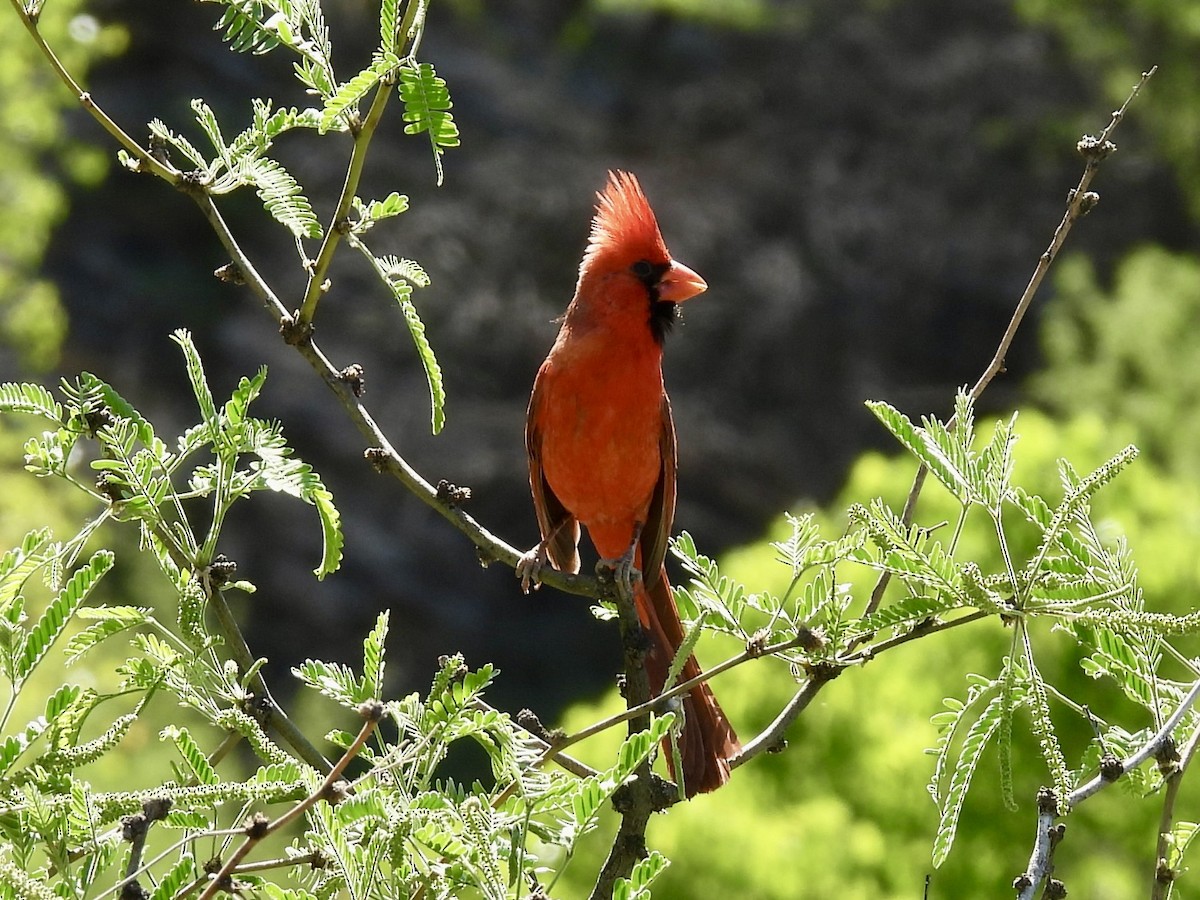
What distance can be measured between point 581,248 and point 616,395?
10.3 meters

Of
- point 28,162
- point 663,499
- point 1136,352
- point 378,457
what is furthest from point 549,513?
point 1136,352

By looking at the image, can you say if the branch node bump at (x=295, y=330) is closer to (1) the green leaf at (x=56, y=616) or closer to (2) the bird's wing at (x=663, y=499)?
(1) the green leaf at (x=56, y=616)

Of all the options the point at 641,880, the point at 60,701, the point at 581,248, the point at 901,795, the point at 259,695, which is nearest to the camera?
the point at 641,880

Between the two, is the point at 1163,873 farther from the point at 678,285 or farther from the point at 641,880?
the point at 678,285

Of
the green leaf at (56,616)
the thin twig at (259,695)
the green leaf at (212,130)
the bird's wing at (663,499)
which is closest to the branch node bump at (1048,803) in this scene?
the thin twig at (259,695)

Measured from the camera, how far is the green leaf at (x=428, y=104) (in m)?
1.15

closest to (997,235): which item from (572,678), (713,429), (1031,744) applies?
(713,429)

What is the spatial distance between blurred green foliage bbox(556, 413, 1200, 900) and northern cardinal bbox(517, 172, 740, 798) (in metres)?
1.73

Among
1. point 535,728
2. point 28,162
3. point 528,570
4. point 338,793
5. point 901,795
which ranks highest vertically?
point 28,162

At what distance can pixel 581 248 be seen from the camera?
41.5 feet

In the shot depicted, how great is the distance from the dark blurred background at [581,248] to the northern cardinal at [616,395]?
9.23 m

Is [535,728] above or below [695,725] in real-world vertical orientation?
below

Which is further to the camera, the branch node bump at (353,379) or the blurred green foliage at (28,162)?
the blurred green foliage at (28,162)

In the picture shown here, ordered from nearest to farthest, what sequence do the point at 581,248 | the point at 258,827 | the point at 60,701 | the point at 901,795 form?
1. the point at 258,827
2. the point at 60,701
3. the point at 901,795
4. the point at 581,248
